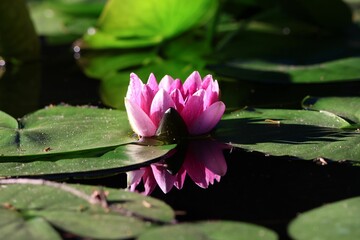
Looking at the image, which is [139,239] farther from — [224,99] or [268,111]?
[224,99]

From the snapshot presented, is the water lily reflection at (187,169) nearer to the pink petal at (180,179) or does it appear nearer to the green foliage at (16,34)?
the pink petal at (180,179)

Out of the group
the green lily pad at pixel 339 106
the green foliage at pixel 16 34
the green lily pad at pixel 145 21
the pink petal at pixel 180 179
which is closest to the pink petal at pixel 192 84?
the pink petal at pixel 180 179

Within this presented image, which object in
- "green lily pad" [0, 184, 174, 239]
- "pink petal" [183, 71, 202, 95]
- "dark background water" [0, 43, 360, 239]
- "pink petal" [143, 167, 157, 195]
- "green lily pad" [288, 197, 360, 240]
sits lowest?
"dark background water" [0, 43, 360, 239]

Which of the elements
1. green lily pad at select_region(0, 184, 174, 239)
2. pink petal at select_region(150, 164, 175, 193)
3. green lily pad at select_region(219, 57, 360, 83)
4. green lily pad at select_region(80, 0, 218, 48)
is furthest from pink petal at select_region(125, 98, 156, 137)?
green lily pad at select_region(80, 0, 218, 48)

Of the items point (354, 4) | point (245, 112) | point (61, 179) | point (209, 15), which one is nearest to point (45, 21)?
point (209, 15)

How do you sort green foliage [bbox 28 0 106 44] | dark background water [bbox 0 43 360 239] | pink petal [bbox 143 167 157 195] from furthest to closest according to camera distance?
green foliage [bbox 28 0 106 44] < pink petal [bbox 143 167 157 195] < dark background water [bbox 0 43 360 239]

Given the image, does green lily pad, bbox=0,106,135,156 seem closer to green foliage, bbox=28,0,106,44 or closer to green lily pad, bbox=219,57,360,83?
green lily pad, bbox=219,57,360,83
